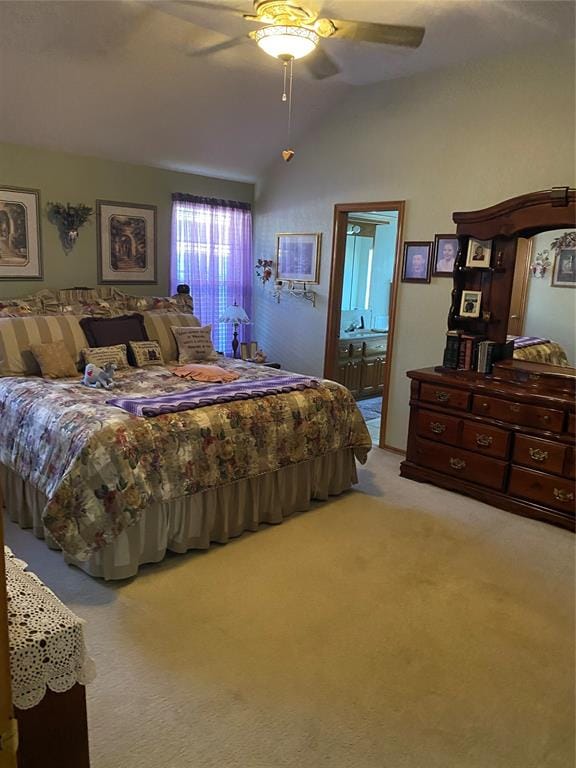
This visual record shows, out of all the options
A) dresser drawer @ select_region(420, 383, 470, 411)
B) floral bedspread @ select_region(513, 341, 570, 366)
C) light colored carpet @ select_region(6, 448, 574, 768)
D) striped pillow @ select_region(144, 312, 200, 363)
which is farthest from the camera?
striped pillow @ select_region(144, 312, 200, 363)

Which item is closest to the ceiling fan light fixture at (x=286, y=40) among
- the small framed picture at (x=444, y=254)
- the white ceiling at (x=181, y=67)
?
the white ceiling at (x=181, y=67)

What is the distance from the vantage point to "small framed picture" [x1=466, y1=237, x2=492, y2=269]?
3983mm

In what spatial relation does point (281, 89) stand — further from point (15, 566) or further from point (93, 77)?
point (15, 566)

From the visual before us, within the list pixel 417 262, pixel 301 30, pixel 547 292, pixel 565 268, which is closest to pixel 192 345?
pixel 417 262

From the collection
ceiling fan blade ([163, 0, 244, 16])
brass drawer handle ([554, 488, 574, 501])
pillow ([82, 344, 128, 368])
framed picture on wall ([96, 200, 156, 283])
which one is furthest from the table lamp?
brass drawer handle ([554, 488, 574, 501])

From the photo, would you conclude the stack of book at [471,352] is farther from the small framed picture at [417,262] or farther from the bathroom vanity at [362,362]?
the bathroom vanity at [362,362]

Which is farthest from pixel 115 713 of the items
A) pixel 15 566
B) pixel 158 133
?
pixel 158 133

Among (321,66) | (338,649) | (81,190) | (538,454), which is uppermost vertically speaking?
(321,66)

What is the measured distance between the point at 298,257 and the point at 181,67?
2.01 meters

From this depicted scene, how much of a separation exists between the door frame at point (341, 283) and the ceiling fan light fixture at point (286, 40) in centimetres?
213

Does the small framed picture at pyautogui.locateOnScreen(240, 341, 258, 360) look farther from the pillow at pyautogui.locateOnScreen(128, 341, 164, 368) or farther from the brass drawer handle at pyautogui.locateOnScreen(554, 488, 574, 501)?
the brass drawer handle at pyautogui.locateOnScreen(554, 488, 574, 501)

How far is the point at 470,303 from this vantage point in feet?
13.5

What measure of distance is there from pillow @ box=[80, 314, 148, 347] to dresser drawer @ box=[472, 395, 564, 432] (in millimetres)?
2540

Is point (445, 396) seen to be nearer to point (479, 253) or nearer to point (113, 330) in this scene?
point (479, 253)
